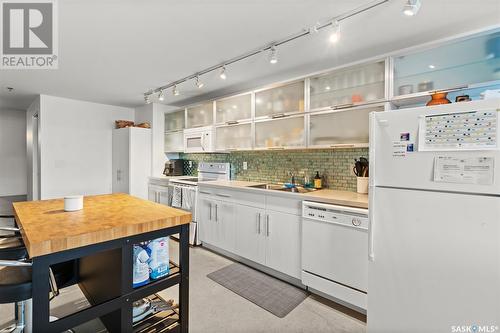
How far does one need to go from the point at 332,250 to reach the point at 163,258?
1.42 metres

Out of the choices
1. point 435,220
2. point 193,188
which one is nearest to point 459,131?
point 435,220

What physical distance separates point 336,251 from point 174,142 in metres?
3.66

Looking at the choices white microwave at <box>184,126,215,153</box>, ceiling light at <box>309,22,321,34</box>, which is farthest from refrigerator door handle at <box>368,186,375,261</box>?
white microwave at <box>184,126,215,153</box>

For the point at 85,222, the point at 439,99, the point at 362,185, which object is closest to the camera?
the point at 85,222

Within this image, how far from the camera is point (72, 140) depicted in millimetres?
4645

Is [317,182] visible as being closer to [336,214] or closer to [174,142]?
[336,214]

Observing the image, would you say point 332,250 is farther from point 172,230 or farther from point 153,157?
point 153,157

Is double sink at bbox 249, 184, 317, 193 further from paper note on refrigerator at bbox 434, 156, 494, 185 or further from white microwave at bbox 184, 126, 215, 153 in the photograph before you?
paper note on refrigerator at bbox 434, 156, 494, 185

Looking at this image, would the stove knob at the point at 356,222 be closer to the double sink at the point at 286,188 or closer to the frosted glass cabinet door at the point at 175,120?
the double sink at the point at 286,188

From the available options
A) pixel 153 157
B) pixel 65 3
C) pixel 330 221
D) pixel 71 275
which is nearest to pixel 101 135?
pixel 153 157

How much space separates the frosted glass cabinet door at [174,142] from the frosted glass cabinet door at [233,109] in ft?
3.69

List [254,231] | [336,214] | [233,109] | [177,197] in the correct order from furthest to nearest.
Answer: [177,197] → [233,109] → [254,231] → [336,214]

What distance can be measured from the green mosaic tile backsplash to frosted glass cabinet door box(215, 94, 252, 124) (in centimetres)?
59

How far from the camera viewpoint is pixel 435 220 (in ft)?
4.80
